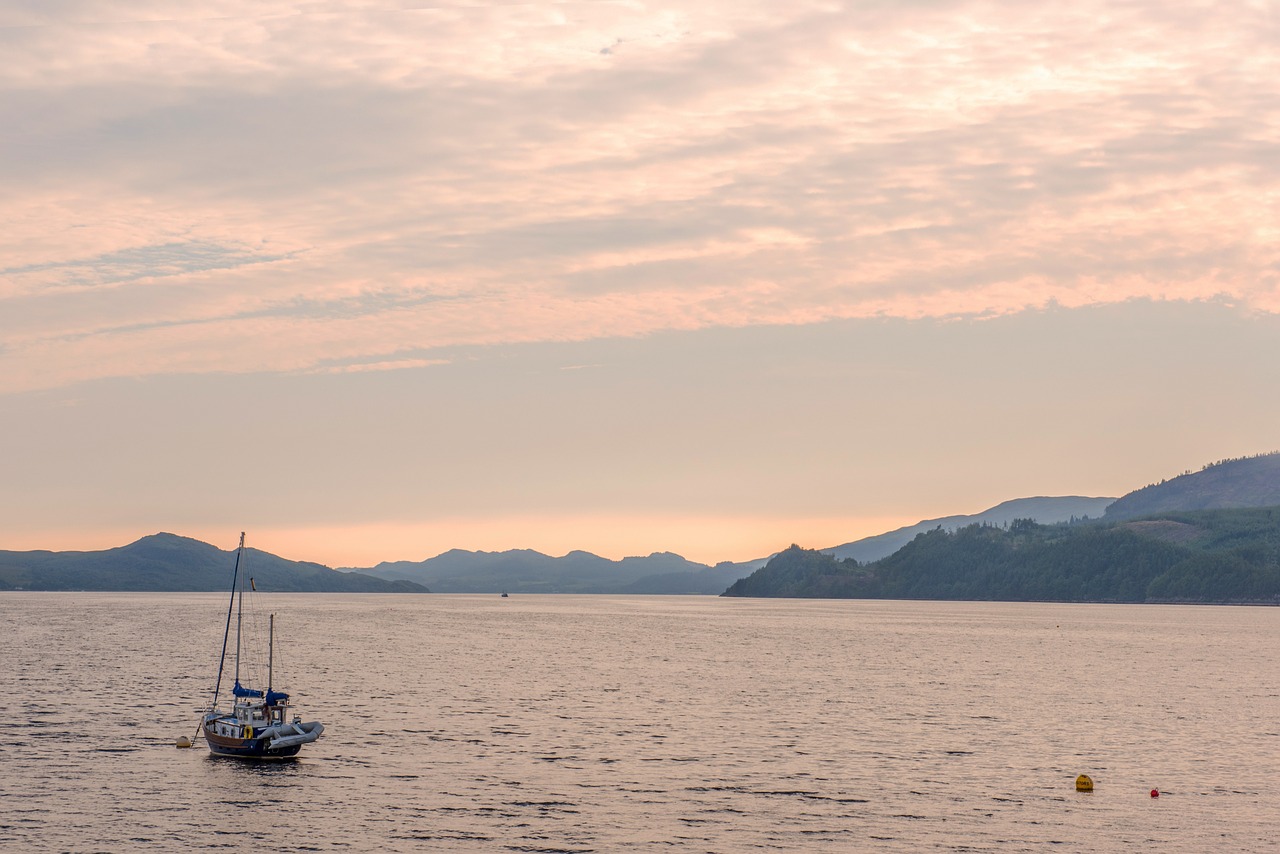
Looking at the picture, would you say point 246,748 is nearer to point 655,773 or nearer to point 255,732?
point 255,732

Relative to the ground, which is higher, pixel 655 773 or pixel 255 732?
pixel 255 732

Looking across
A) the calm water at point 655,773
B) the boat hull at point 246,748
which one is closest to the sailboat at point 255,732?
the boat hull at point 246,748

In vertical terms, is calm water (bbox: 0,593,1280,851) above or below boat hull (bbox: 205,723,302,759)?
below

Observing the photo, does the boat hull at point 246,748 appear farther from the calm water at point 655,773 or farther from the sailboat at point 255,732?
the calm water at point 655,773

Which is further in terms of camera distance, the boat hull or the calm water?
the boat hull

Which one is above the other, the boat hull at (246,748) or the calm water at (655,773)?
the boat hull at (246,748)

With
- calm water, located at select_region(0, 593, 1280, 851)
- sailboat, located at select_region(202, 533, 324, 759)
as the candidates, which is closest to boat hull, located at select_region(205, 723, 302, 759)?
sailboat, located at select_region(202, 533, 324, 759)

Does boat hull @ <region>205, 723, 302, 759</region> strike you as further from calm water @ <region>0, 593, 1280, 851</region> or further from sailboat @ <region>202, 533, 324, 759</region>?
calm water @ <region>0, 593, 1280, 851</region>

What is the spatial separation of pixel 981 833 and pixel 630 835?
20.6 metres

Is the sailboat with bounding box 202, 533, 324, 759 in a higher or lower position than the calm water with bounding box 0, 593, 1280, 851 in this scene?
higher

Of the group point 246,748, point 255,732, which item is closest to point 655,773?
point 255,732

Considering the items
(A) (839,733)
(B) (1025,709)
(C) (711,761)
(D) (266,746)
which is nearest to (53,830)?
(D) (266,746)

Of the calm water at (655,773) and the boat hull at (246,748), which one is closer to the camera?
the calm water at (655,773)

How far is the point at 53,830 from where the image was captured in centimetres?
7494
